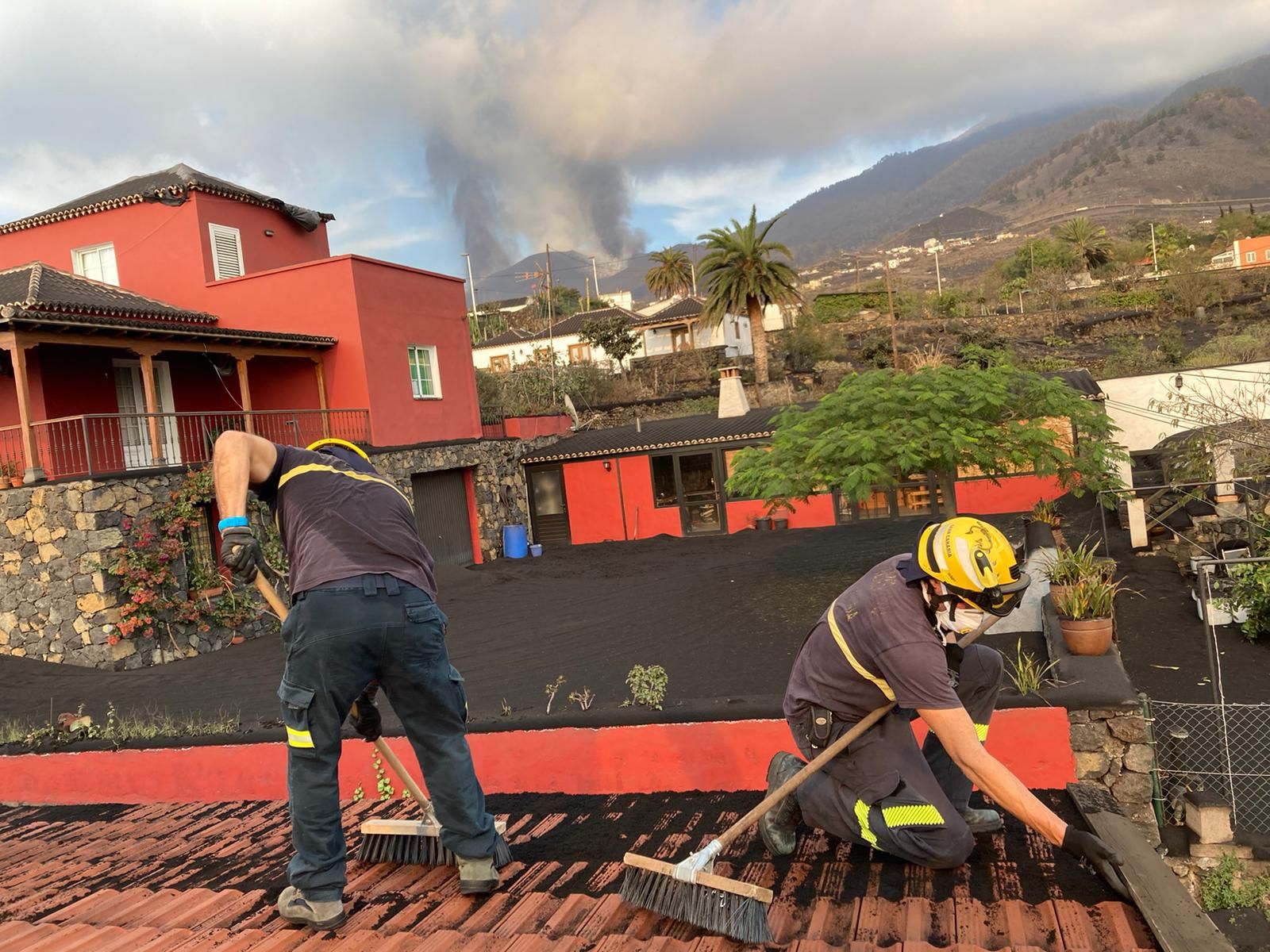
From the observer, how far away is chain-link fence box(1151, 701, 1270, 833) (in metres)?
5.55

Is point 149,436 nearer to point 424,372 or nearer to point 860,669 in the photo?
point 424,372

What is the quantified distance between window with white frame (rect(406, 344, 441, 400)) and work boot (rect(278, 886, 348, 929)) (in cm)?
1684

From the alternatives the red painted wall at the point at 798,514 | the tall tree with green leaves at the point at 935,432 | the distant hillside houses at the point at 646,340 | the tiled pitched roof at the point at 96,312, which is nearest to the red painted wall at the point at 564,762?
the tall tree with green leaves at the point at 935,432

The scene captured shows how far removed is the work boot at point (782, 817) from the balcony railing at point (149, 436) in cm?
1188

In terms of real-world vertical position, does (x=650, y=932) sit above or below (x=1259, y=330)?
below

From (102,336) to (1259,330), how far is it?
108ft

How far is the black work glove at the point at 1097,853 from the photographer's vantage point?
248 cm

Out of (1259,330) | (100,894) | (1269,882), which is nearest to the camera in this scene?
(100,894)

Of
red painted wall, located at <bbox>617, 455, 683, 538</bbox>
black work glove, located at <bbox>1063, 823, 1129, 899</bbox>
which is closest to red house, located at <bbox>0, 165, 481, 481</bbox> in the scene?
red painted wall, located at <bbox>617, 455, 683, 538</bbox>

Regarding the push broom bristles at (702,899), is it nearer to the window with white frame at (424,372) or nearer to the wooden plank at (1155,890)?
the wooden plank at (1155,890)

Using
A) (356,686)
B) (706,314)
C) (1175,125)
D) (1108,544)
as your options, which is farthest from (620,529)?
(1175,125)

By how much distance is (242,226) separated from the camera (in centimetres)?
2003

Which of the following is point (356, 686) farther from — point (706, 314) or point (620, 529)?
point (706, 314)

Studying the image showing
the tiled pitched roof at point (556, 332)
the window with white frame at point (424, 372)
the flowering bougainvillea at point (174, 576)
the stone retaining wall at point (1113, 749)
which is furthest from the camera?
the tiled pitched roof at point (556, 332)
